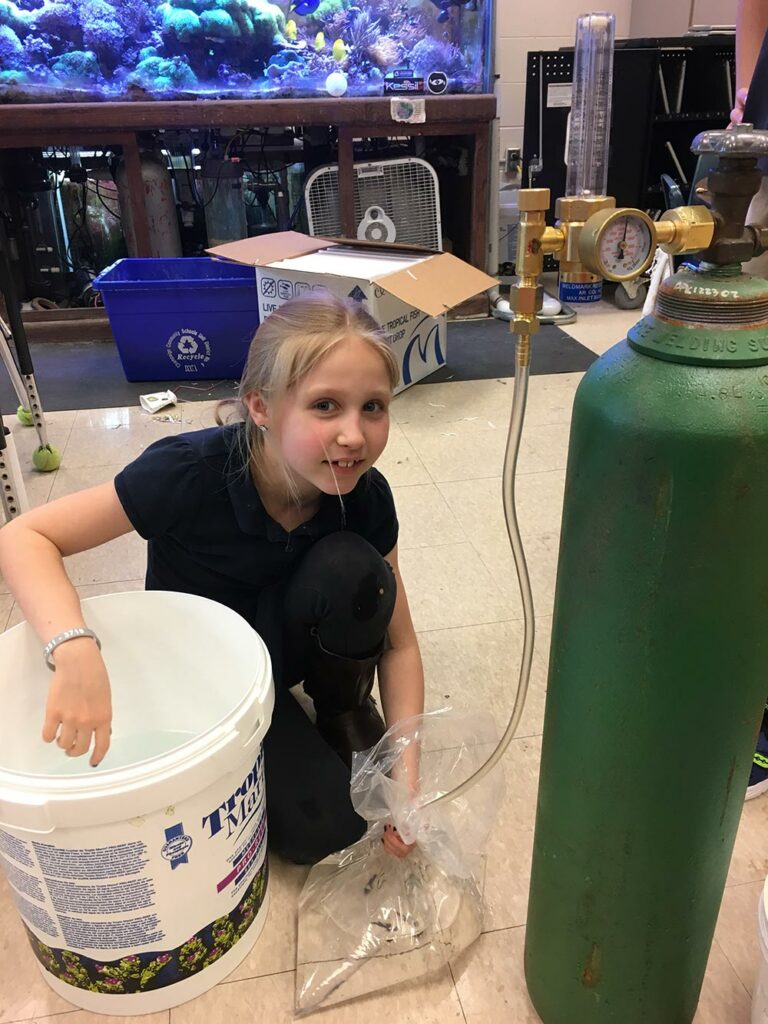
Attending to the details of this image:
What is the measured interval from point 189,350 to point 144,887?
2210 mm

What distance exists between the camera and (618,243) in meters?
0.58

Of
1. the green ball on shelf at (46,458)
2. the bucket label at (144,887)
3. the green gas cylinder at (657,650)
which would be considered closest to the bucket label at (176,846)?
the bucket label at (144,887)

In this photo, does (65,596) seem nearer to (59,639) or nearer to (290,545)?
(59,639)

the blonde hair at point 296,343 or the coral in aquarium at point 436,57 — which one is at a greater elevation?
the coral in aquarium at point 436,57

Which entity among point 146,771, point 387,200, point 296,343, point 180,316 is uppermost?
point 296,343

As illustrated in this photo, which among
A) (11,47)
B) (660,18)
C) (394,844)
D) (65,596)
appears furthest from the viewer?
(660,18)

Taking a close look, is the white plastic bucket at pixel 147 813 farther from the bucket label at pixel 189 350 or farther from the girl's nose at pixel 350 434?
the bucket label at pixel 189 350

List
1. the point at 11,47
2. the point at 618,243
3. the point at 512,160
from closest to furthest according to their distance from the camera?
1. the point at 618,243
2. the point at 11,47
3. the point at 512,160

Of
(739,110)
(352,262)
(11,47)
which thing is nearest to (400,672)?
(739,110)

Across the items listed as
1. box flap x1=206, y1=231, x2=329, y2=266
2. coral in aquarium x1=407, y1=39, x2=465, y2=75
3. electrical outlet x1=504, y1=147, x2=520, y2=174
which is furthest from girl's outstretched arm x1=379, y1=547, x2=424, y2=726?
electrical outlet x1=504, y1=147, x2=520, y2=174

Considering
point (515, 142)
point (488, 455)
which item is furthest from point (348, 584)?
point (515, 142)

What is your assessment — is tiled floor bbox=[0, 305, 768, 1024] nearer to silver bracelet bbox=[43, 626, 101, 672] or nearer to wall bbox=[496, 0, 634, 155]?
silver bracelet bbox=[43, 626, 101, 672]

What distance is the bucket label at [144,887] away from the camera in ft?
2.40

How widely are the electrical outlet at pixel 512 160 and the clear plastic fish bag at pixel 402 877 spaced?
11.9 feet
